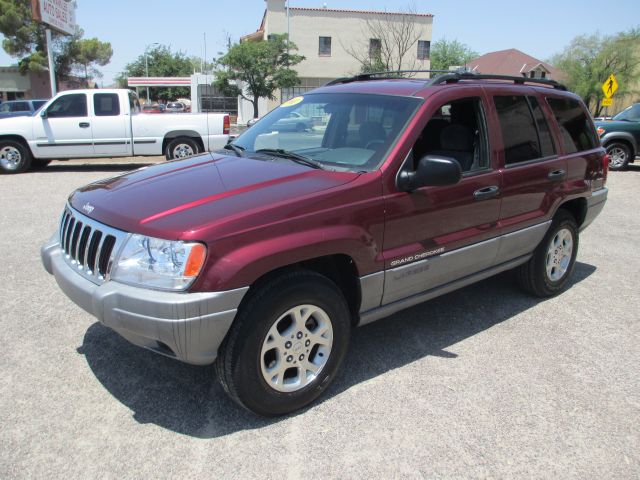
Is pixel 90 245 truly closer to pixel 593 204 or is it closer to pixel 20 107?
pixel 593 204

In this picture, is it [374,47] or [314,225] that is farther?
[374,47]

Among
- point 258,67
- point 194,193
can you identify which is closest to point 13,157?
point 194,193

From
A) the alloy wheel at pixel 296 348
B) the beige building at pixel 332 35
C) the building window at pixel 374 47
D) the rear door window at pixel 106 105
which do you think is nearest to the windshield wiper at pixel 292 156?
the alloy wheel at pixel 296 348

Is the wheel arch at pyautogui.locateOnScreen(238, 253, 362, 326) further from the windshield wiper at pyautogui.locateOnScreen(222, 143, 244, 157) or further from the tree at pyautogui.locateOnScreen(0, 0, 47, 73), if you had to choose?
the tree at pyautogui.locateOnScreen(0, 0, 47, 73)

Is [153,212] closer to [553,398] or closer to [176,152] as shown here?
[553,398]

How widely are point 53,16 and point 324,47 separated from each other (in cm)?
2695

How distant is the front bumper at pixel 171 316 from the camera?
2.44 m

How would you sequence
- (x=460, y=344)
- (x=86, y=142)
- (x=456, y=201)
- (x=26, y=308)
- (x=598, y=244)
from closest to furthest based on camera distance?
(x=456, y=201)
(x=460, y=344)
(x=26, y=308)
(x=598, y=244)
(x=86, y=142)

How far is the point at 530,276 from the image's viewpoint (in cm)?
460

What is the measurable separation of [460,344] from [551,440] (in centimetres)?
113

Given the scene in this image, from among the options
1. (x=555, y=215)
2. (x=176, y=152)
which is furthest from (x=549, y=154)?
(x=176, y=152)

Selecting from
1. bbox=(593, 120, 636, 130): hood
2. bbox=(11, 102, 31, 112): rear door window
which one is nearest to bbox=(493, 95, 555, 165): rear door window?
bbox=(593, 120, 636, 130): hood

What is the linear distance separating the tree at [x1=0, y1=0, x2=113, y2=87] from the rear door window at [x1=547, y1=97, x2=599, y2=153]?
139 ft

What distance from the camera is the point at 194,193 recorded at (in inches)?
114
